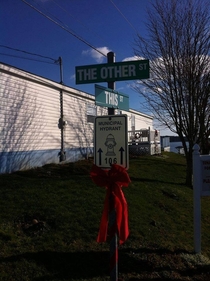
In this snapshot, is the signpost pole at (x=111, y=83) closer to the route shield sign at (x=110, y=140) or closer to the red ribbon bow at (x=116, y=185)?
the route shield sign at (x=110, y=140)

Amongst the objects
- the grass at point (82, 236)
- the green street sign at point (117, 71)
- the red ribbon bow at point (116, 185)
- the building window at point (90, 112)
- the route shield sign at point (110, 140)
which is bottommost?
the grass at point (82, 236)

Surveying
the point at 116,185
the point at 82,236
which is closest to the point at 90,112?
the point at 82,236

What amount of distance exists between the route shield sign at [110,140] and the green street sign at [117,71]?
2.22ft

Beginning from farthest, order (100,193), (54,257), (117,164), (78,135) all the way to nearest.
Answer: (78,135) → (100,193) → (54,257) → (117,164)

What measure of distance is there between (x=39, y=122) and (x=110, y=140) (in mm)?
9170

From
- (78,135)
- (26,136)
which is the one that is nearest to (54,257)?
(26,136)

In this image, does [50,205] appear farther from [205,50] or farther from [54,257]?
[205,50]

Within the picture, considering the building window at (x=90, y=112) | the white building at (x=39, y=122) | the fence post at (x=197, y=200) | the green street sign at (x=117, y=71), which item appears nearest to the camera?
the green street sign at (x=117, y=71)

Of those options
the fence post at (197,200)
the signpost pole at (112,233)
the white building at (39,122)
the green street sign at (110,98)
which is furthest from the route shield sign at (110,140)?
the white building at (39,122)

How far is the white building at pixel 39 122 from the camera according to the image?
11.5 metres

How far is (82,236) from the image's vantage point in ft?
20.0

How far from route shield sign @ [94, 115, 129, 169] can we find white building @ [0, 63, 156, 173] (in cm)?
740

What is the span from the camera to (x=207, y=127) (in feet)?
41.3

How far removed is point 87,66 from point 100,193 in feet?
14.2
